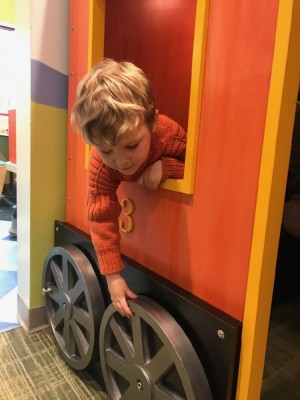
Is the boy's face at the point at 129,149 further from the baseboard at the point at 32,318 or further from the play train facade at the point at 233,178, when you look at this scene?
the baseboard at the point at 32,318

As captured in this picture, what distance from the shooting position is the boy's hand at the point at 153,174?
27.1 inches

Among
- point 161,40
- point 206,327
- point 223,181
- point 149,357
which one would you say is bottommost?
point 149,357

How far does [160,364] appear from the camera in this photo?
62cm

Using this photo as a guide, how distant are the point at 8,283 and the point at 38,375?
0.60 m

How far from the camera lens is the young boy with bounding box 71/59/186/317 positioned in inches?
22.4

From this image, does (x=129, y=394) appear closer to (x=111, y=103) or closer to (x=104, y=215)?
(x=104, y=215)

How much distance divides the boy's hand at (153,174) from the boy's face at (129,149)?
0.05 m

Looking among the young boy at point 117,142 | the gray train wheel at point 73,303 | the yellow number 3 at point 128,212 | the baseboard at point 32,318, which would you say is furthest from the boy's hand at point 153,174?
the baseboard at point 32,318

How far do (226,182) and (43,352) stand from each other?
0.81 m

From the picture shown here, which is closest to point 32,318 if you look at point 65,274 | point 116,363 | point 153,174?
Answer: point 65,274

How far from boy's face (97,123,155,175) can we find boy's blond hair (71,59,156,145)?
0.01m

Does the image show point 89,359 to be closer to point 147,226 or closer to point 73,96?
point 147,226

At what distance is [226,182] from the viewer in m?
0.57

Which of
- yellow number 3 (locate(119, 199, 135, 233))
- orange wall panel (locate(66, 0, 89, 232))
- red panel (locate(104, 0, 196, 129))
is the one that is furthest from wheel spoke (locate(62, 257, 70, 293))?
red panel (locate(104, 0, 196, 129))
